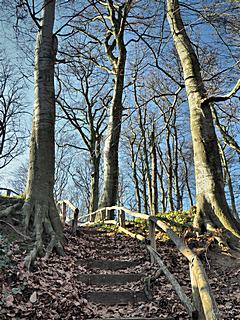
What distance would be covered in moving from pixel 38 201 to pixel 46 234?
2.48 ft

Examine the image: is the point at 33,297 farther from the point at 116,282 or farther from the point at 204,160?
the point at 204,160

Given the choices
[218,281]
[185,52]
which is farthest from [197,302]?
[185,52]

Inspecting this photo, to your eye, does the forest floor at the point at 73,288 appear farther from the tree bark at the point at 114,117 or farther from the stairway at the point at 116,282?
the tree bark at the point at 114,117

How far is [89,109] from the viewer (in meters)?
19.6

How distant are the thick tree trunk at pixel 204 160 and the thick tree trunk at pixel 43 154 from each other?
318cm

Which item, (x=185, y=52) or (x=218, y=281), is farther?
(x=185, y=52)

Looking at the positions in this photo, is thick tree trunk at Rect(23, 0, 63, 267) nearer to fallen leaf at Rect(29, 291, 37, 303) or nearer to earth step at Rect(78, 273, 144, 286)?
earth step at Rect(78, 273, 144, 286)

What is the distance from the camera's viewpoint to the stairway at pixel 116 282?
4.45m

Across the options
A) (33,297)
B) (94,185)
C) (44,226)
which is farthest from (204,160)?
(94,185)

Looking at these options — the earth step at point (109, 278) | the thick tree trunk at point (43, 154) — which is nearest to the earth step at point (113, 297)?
the earth step at point (109, 278)

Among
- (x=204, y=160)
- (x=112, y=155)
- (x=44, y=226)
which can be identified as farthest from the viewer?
(x=112, y=155)

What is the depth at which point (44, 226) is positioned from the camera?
20.5ft

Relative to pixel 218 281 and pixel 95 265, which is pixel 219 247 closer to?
pixel 218 281

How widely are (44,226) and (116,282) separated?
1950 mm
